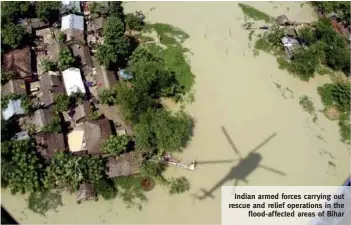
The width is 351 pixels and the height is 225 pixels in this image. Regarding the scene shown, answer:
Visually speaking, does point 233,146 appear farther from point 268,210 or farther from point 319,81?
point 319,81

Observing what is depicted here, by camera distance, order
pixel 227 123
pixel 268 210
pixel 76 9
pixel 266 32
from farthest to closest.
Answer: pixel 266 32 → pixel 76 9 → pixel 227 123 → pixel 268 210

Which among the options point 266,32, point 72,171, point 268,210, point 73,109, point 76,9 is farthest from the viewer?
point 266,32

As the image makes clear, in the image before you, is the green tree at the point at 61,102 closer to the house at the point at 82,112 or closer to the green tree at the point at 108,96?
the house at the point at 82,112

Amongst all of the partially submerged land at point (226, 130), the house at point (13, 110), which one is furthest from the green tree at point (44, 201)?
the house at point (13, 110)

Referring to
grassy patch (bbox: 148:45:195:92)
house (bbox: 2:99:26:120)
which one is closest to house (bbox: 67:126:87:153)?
house (bbox: 2:99:26:120)

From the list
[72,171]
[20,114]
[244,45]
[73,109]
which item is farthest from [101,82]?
[244,45]

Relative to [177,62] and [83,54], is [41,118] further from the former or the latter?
[177,62]
